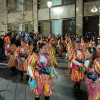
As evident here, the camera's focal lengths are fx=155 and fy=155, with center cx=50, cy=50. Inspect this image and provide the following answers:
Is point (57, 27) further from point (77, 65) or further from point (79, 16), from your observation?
point (77, 65)

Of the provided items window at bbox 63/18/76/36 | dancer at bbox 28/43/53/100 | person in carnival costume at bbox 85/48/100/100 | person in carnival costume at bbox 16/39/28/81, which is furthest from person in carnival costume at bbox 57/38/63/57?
person in carnival costume at bbox 85/48/100/100

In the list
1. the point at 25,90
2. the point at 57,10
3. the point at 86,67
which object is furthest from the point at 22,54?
the point at 57,10

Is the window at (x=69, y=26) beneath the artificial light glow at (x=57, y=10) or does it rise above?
beneath

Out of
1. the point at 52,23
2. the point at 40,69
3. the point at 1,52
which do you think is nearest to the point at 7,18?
the point at 52,23

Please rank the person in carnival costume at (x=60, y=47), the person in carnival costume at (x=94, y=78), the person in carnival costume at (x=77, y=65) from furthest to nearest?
the person in carnival costume at (x=60, y=47) → the person in carnival costume at (x=77, y=65) → the person in carnival costume at (x=94, y=78)

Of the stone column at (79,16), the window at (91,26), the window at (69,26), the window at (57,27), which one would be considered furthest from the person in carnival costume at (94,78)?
the window at (57,27)

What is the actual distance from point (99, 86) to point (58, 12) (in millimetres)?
14712

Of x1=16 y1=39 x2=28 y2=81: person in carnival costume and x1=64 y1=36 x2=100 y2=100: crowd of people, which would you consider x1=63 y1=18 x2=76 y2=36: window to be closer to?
x1=16 y1=39 x2=28 y2=81: person in carnival costume

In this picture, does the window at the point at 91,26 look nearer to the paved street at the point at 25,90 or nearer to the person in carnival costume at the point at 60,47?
the person in carnival costume at the point at 60,47

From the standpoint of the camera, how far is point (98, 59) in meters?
3.03

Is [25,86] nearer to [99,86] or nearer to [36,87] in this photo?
[36,87]

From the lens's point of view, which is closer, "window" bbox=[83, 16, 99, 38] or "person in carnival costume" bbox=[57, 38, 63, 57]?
"person in carnival costume" bbox=[57, 38, 63, 57]

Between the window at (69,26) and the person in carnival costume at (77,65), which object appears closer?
the person in carnival costume at (77,65)

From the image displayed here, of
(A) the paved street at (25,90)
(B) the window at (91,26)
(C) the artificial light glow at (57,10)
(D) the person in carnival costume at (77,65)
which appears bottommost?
(A) the paved street at (25,90)
